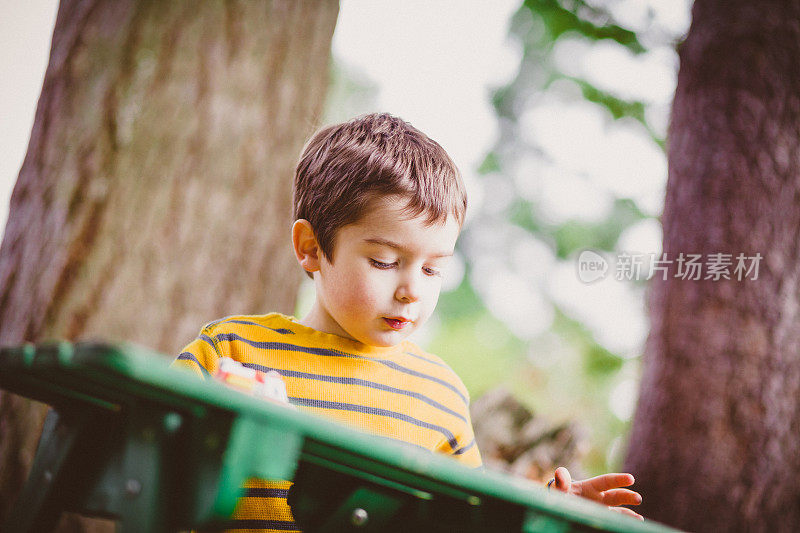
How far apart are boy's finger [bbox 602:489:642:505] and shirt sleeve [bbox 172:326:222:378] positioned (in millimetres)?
916

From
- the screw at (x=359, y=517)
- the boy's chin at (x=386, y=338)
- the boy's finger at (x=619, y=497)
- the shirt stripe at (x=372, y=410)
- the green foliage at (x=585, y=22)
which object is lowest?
the screw at (x=359, y=517)

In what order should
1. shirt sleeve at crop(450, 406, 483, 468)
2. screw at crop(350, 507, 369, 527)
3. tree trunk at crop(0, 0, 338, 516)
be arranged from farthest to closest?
tree trunk at crop(0, 0, 338, 516), shirt sleeve at crop(450, 406, 483, 468), screw at crop(350, 507, 369, 527)

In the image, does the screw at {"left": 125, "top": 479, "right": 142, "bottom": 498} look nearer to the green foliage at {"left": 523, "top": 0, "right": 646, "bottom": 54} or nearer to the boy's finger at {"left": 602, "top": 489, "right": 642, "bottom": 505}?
the boy's finger at {"left": 602, "top": 489, "right": 642, "bottom": 505}

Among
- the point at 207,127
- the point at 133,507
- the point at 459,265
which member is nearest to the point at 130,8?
the point at 207,127

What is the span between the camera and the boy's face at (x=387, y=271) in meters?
1.40

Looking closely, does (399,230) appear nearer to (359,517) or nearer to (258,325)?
(258,325)

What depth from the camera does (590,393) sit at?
6.22 meters

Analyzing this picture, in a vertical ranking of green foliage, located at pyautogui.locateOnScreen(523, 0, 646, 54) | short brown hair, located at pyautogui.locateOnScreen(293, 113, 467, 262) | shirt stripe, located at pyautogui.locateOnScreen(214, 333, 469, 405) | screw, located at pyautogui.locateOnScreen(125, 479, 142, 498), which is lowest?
screw, located at pyautogui.locateOnScreen(125, 479, 142, 498)

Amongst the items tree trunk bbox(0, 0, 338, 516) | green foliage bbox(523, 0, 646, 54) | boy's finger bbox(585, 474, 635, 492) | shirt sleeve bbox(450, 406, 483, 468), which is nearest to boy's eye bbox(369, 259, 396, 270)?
shirt sleeve bbox(450, 406, 483, 468)

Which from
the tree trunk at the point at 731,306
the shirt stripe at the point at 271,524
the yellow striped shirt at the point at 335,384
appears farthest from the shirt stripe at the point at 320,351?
the tree trunk at the point at 731,306

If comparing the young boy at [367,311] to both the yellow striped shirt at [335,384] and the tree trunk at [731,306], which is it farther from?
the tree trunk at [731,306]

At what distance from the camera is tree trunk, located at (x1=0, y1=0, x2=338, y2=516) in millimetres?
2002

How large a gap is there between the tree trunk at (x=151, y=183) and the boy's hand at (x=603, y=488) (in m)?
1.33

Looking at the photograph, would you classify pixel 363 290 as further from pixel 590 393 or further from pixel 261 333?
pixel 590 393
